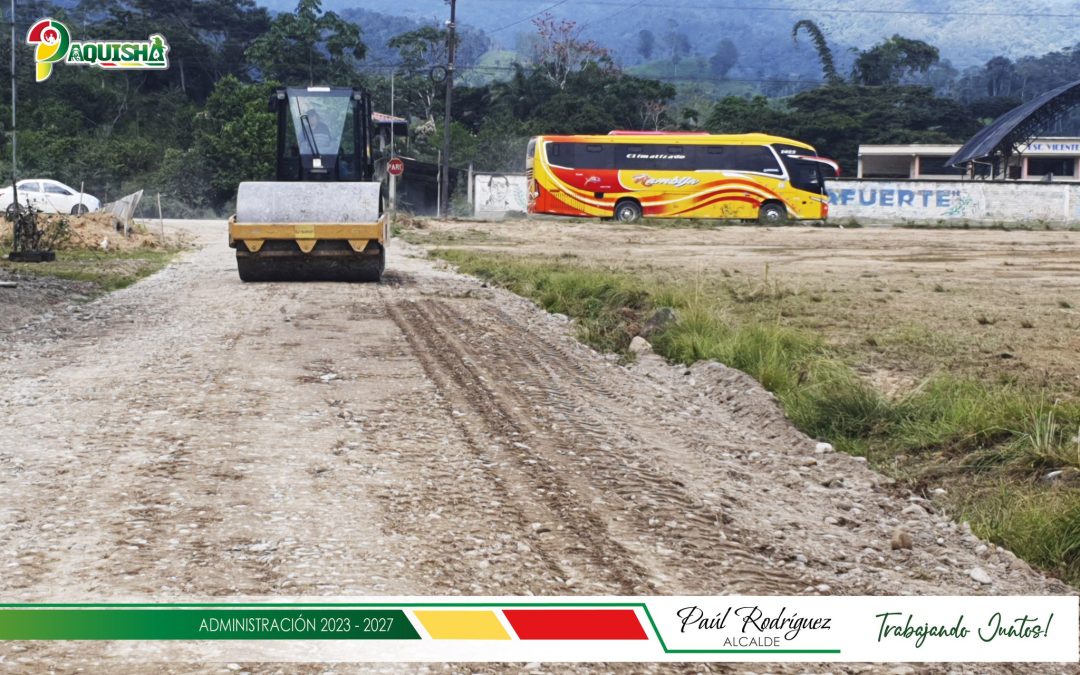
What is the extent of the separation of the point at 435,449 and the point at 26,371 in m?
4.32

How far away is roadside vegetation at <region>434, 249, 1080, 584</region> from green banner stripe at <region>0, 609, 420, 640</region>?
305 cm

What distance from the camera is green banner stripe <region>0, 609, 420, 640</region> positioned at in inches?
153

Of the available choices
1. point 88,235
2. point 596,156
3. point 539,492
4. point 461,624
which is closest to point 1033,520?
point 539,492

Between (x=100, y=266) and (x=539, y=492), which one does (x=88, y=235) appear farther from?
(x=539, y=492)

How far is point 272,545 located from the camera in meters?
5.14

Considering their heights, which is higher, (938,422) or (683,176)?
(683,176)

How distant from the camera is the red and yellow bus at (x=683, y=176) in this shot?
148 ft

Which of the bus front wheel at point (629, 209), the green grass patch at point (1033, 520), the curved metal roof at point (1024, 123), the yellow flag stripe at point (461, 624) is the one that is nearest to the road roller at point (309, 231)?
the green grass patch at point (1033, 520)

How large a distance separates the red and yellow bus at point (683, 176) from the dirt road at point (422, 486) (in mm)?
35404

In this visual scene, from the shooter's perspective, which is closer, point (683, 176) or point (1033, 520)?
point (1033, 520)

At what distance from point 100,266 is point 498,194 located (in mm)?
35165

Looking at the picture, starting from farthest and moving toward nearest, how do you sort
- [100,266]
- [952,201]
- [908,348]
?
1. [952,201]
2. [100,266]
3. [908,348]

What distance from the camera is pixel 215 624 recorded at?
3898 millimetres

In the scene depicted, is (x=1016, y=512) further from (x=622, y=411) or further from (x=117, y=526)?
(x=117, y=526)
